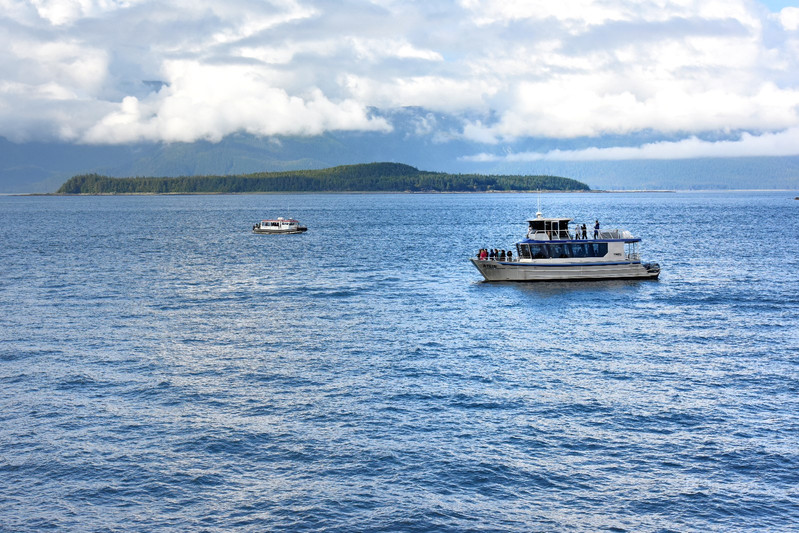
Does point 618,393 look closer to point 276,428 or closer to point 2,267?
point 276,428

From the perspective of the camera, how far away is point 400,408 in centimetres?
3981

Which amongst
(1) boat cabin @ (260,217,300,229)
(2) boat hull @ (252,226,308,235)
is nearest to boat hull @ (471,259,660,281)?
(2) boat hull @ (252,226,308,235)

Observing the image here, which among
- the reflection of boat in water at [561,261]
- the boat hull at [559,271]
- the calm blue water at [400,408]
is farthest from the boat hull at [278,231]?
the boat hull at [559,271]

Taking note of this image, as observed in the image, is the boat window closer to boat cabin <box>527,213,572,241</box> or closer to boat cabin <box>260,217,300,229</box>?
boat cabin <box>527,213,572,241</box>

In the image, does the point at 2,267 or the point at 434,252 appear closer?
the point at 2,267

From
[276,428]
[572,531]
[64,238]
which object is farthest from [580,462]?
[64,238]

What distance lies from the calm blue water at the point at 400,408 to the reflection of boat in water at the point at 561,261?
457 centimetres

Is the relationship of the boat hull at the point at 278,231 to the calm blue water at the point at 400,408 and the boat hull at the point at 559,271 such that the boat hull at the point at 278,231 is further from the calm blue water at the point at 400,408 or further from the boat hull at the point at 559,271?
the boat hull at the point at 559,271

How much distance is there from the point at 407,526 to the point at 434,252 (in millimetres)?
96583

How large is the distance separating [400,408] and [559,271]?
50.2 meters

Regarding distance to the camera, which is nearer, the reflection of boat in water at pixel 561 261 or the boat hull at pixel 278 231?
the reflection of boat in water at pixel 561 261

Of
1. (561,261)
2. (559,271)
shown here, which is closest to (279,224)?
(561,261)

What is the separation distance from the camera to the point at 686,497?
96.7 feet

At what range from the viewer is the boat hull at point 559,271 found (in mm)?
85875
